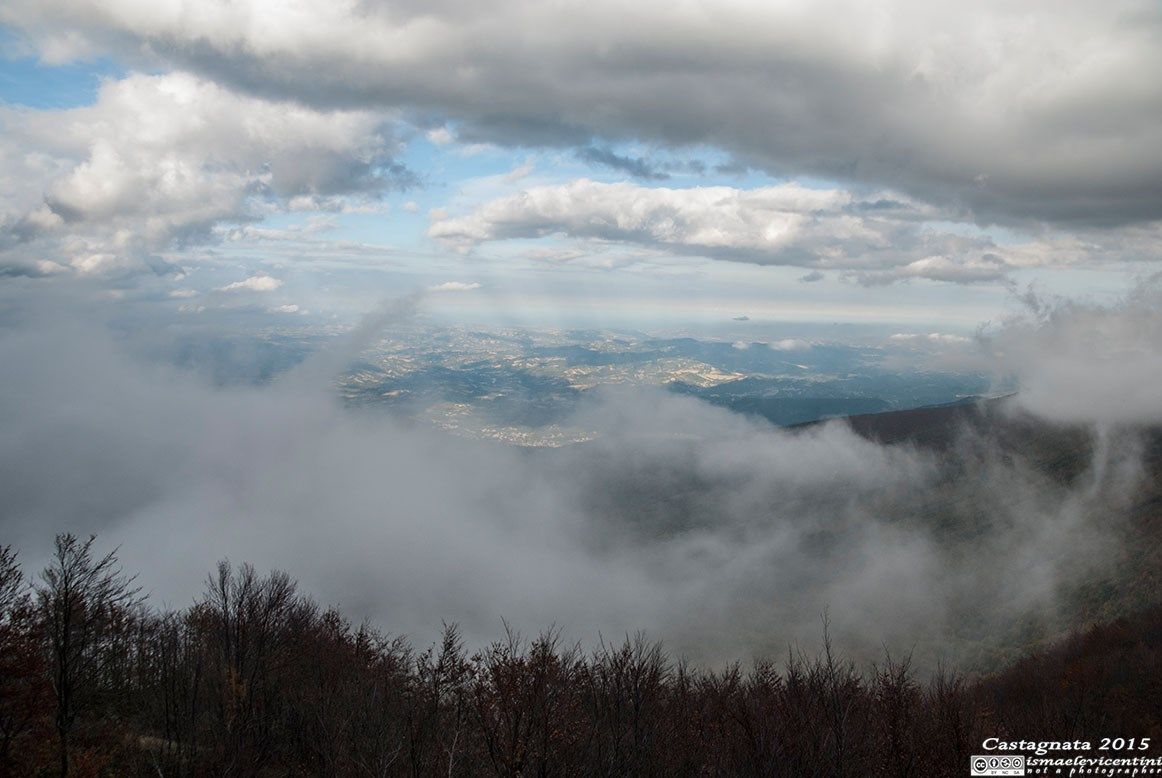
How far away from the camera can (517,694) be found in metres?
27.1

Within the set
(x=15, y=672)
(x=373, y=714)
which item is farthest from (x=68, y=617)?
(x=373, y=714)

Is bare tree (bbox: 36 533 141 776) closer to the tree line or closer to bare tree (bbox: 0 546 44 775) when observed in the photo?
the tree line

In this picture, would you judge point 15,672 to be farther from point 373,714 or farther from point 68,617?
point 373,714

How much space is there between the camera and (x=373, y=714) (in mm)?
31750

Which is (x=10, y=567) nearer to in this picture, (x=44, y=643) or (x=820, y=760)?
(x=44, y=643)

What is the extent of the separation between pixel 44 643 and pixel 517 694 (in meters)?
25.9

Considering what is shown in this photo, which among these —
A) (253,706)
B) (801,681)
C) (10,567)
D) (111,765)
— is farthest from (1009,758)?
(10,567)

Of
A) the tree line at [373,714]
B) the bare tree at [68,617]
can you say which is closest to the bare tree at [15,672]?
the tree line at [373,714]

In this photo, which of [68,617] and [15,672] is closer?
[15,672]

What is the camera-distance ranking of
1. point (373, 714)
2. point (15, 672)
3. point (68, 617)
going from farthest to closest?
1. point (373, 714)
2. point (68, 617)
3. point (15, 672)

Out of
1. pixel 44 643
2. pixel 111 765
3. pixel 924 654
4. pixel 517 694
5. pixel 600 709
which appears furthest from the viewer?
pixel 924 654

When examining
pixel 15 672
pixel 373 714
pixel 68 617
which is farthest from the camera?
pixel 373 714

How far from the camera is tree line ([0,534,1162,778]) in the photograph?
2784 centimetres

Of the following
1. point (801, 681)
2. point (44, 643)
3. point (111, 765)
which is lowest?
point (801, 681)
